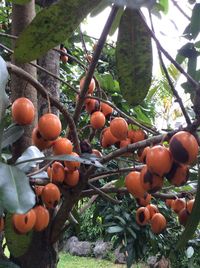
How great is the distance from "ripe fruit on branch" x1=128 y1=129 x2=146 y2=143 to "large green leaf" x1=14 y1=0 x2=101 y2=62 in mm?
340

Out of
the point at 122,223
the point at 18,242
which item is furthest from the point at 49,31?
the point at 122,223

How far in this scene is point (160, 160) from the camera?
20.2 inches

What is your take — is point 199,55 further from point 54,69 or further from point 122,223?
point 122,223

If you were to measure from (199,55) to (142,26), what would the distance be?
0.67 ft

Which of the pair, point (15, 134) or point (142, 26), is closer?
point (142, 26)

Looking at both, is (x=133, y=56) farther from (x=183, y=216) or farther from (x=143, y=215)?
(x=143, y=215)

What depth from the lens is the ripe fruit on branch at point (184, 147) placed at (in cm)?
48

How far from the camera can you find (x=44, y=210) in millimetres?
761

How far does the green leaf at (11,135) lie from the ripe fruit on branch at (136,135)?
0.24 m

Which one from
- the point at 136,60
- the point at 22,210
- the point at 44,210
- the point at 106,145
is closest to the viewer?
the point at 22,210

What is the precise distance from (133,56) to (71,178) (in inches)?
10.7

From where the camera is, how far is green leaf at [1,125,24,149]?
728 millimetres

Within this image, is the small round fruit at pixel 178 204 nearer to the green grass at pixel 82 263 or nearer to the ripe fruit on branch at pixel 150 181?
the ripe fruit on branch at pixel 150 181

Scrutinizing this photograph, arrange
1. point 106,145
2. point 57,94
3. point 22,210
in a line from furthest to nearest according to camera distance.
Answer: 1. point 57,94
2. point 106,145
3. point 22,210
